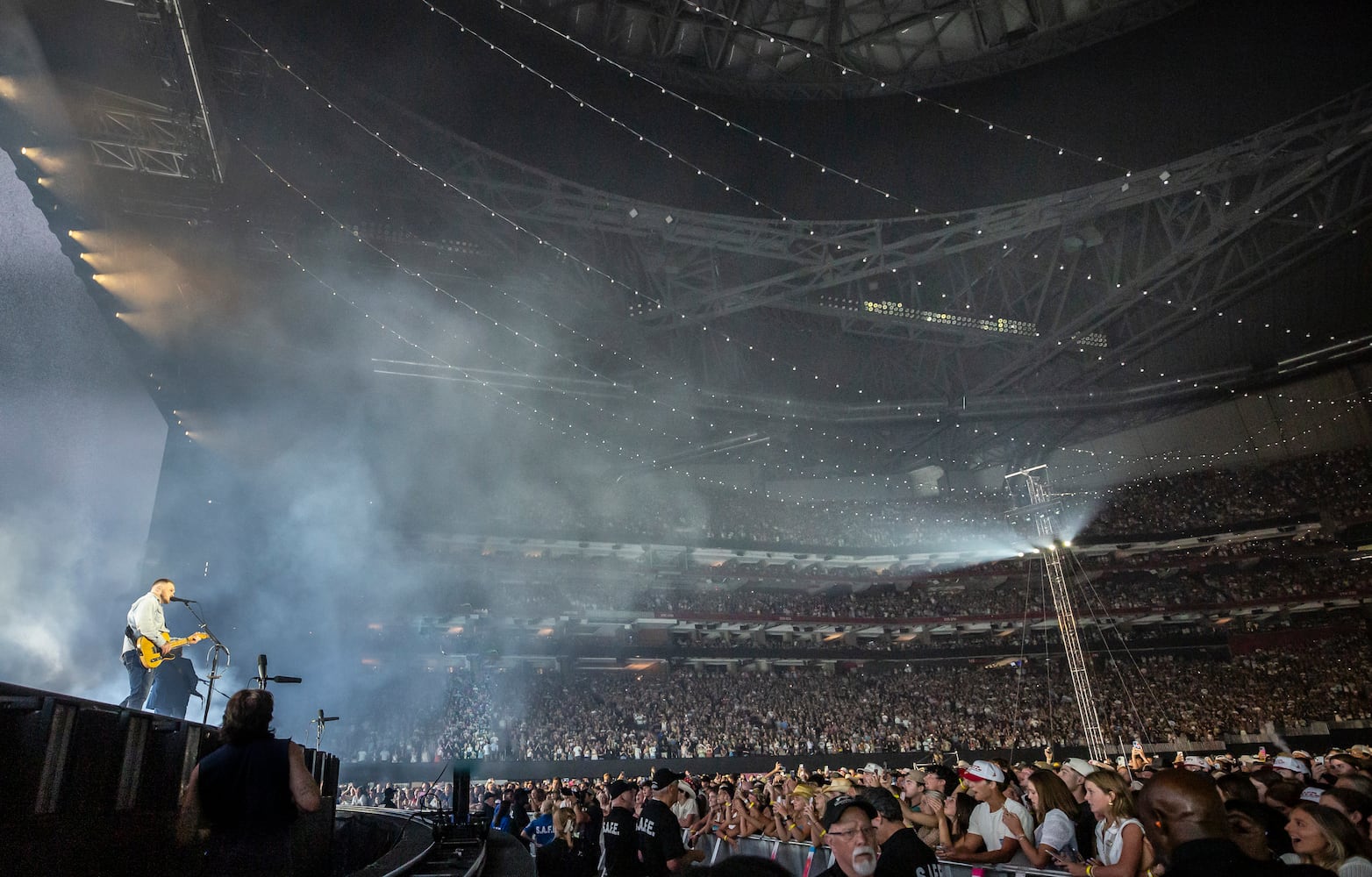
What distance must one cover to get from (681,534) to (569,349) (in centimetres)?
1178

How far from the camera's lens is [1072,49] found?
19.4 m

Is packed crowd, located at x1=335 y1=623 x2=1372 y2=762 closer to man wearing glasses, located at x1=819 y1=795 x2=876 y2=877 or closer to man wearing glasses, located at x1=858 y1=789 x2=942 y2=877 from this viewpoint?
man wearing glasses, located at x1=858 y1=789 x2=942 y2=877

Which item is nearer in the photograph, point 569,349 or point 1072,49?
point 1072,49

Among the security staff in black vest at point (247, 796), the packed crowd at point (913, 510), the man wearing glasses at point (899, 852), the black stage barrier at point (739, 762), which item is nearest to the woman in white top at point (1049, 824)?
the man wearing glasses at point (899, 852)

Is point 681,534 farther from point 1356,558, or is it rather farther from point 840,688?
point 1356,558

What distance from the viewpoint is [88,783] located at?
2586mm

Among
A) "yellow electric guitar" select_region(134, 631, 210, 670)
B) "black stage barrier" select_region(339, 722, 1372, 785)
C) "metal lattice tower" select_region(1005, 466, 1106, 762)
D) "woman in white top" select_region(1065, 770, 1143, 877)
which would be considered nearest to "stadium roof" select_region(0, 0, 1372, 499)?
"metal lattice tower" select_region(1005, 466, 1106, 762)

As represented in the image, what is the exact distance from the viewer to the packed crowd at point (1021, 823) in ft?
6.77

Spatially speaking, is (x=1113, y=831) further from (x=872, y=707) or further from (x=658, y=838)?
(x=872, y=707)

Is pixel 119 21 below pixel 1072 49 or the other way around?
below

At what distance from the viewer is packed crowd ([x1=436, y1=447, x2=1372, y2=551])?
29703 mm

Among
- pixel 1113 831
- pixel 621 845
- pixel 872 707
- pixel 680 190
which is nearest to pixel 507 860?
pixel 621 845

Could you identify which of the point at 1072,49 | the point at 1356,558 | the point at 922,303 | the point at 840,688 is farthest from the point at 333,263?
the point at 1356,558

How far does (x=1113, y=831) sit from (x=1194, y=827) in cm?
220
